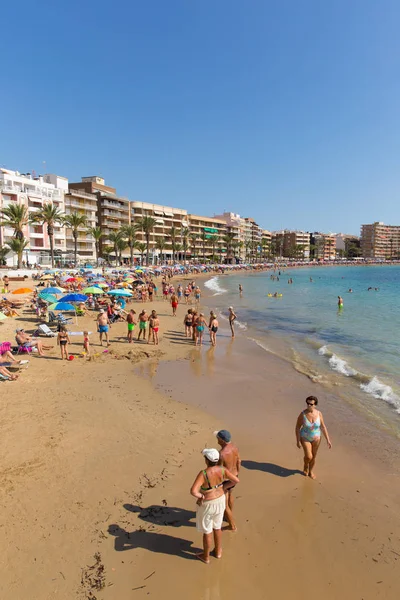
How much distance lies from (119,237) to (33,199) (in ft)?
61.4

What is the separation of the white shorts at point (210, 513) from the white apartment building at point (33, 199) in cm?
5129

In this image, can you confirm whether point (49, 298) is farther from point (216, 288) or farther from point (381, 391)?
point (216, 288)

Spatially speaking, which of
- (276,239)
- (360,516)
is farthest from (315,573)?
(276,239)

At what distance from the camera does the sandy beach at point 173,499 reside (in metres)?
3.93

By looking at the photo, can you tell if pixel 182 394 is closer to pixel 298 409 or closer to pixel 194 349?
pixel 298 409

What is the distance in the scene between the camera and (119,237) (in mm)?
70938

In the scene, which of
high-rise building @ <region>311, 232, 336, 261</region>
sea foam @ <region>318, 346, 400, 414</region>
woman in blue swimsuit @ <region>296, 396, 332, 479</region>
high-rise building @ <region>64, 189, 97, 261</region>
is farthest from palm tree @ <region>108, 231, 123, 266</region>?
high-rise building @ <region>311, 232, 336, 261</region>

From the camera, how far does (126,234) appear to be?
242 ft

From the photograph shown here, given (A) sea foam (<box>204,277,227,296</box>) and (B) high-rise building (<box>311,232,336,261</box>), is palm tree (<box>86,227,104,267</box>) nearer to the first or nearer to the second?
(A) sea foam (<box>204,277,227,296</box>)

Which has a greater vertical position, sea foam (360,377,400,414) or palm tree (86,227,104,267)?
palm tree (86,227,104,267)

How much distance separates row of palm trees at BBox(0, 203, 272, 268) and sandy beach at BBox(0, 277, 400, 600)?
40.7 metres

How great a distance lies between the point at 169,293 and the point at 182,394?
24.0 meters

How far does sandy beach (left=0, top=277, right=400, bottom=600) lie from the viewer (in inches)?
155

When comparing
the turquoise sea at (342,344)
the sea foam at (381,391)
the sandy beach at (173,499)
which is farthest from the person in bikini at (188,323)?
the sea foam at (381,391)
